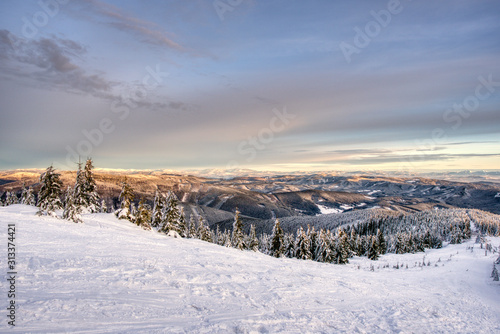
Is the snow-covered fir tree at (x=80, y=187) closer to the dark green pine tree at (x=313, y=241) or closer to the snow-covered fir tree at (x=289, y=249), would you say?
the snow-covered fir tree at (x=289, y=249)

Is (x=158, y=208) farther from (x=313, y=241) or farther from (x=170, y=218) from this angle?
(x=313, y=241)

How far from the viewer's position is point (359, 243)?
69375mm

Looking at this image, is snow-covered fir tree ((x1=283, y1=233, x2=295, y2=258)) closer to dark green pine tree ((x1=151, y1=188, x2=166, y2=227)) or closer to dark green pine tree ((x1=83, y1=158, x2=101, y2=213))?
dark green pine tree ((x1=151, y1=188, x2=166, y2=227))

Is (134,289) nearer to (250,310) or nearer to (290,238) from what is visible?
(250,310)

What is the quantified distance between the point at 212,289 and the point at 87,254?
27.5ft

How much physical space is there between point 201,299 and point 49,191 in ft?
120

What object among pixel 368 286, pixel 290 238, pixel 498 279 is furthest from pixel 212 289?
pixel 290 238

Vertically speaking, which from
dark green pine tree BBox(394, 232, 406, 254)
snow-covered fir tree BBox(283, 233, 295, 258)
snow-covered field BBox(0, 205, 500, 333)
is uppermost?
snow-covered field BBox(0, 205, 500, 333)

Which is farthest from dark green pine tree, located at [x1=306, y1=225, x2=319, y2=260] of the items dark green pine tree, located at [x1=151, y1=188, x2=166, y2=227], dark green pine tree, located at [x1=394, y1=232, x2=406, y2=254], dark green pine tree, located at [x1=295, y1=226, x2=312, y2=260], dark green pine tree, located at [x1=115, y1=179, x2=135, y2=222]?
dark green pine tree, located at [x1=115, y1=179, x2=135, y2=222]

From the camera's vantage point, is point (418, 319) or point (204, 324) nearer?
point (204, 324)

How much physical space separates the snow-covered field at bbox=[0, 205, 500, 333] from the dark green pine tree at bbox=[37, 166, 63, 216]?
22029 millimetres

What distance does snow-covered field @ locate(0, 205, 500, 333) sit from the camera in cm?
706

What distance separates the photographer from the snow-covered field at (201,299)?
7.06m

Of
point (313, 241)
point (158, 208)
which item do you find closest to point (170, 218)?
point (158, 208)
